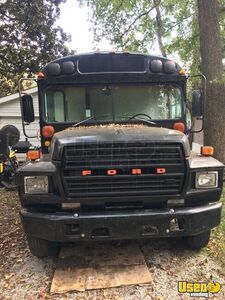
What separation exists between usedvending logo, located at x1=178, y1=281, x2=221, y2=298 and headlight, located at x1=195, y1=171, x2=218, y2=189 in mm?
1041

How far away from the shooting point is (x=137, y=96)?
509cm

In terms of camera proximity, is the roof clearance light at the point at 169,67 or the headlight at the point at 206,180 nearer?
the headlight at the point at 206,180

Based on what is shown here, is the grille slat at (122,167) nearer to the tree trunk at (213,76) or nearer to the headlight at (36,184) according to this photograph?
the headlight at (36,184)

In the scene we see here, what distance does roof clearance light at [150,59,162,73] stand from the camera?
4992 millimetres

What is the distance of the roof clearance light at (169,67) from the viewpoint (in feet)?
16.5

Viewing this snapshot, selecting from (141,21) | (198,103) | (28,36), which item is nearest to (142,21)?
(141,21)

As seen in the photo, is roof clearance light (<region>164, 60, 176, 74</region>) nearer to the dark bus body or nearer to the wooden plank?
the dark bus body

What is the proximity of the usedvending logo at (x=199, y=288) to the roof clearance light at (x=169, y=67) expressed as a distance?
291cm

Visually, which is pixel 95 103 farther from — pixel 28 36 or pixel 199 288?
pixel 28 36

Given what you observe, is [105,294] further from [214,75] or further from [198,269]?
[214,75]

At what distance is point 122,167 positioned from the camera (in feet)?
11.9

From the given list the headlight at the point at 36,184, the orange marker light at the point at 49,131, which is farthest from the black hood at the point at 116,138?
the orange marker light at the point at 49,131

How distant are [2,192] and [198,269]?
6228 mm

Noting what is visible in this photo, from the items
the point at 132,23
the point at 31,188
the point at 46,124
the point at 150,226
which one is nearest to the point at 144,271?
the point at 150,226
